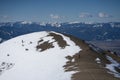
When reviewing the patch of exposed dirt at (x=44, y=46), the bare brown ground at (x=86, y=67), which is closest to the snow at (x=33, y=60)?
the patch of exposed dirt at (x=44, y=46)

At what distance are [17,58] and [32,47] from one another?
14286mm

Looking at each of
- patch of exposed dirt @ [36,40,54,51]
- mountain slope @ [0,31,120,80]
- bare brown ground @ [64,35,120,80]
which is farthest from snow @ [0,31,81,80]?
bare brown ground @ [64,35,120,80]

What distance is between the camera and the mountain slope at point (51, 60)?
89625 millimetres

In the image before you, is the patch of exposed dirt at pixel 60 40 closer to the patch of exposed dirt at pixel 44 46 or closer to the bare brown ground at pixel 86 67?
the patch of exposed dirt at pixel 44 46

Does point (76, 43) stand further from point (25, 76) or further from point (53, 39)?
point (25, 76)

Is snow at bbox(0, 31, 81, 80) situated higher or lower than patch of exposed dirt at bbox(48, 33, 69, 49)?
lower

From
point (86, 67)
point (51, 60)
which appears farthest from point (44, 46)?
point (86, 67)

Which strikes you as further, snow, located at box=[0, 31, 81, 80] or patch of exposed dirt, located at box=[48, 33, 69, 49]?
patch of exposed dirt, located at box=[48, 33, 69, 49]

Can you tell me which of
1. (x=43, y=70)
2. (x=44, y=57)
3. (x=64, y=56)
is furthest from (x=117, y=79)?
(x=44, y=57)

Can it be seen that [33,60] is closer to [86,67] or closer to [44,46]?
[44,46]

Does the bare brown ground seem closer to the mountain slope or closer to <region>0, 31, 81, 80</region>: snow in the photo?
the mountain slope

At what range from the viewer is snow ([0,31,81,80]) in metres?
103

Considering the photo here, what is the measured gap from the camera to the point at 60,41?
14562 cm

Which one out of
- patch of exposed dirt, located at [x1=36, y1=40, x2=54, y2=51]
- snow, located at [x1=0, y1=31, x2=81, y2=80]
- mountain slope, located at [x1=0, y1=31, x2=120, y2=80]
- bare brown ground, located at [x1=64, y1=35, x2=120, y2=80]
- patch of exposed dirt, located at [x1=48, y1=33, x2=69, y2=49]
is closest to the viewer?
bare brown ground, located at [x1=64, y1=35, x2=120, y2=80]
